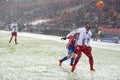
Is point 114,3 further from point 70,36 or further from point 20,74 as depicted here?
point 20,74

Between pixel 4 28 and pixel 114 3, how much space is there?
2865 cm

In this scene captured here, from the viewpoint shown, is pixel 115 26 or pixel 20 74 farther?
pixel 115 26

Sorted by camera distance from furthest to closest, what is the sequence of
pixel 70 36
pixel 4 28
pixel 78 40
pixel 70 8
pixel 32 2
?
pixel 32 2
pixel 4 28
pixel 70 8
pixel 70 36
pixel 78 40

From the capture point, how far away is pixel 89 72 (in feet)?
40.6

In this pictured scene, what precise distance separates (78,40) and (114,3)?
30.3 metres

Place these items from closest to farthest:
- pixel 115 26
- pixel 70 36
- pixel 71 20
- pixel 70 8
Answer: pixel 70 36 < pixel 115 26 < pixel 71 20 < pixel 70 8

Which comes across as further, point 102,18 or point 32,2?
point 32,2

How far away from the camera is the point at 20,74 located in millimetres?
11078

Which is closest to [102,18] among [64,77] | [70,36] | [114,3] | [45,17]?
[114,3]

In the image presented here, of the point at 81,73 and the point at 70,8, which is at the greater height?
the point at 70,8

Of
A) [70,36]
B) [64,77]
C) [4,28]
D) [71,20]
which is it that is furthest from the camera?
[4,28]

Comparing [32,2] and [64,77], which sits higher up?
[32,2]

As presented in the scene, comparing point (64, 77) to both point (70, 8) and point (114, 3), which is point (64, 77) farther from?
point (70, 8)

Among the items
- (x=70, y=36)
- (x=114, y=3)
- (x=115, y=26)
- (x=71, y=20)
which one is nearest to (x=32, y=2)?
(x=71, y=20)
